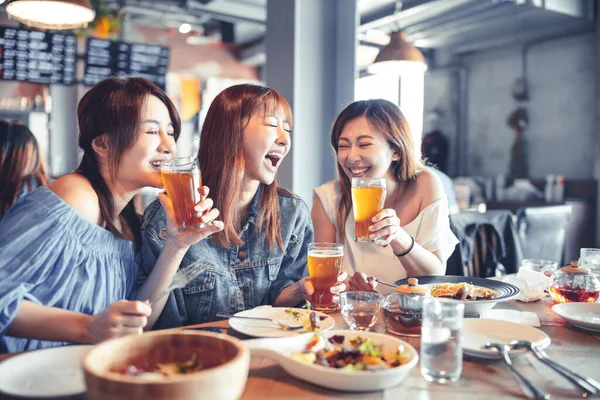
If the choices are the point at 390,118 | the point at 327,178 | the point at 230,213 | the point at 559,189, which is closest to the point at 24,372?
the point at 230,213

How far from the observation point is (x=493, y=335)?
4.06 ft

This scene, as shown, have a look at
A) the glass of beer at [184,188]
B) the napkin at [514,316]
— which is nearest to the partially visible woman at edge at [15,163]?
the glass of beer at [184,188]

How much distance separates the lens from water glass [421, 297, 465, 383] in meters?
1.01

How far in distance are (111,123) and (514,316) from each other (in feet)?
4.52

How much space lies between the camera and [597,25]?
6.67 metres

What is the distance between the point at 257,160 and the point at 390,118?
77 cm

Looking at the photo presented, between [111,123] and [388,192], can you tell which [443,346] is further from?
[388,192]

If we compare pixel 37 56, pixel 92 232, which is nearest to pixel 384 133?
pixel 92 232

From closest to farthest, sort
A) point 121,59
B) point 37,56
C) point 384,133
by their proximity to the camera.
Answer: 1. point 384,133
2. point 37,56
3. point 121,59

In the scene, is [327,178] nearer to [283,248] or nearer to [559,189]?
[283,248]

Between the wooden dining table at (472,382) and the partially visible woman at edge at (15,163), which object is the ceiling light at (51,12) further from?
the wooden dining table at (472,382)

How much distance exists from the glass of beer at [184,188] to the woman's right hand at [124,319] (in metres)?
0.44

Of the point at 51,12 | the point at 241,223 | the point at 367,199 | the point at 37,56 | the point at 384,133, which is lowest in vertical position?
the point at 241,223

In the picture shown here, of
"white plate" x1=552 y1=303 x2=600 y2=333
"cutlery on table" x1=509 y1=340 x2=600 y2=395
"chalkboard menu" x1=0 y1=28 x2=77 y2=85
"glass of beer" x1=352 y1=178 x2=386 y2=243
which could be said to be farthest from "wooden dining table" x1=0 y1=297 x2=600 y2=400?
"chalkboard menu" x1=0 y1=28 x2=77 y2=85
